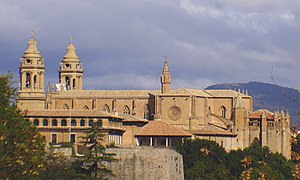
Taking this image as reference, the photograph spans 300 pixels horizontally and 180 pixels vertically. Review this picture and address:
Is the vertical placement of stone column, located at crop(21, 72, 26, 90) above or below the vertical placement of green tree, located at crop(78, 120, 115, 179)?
above

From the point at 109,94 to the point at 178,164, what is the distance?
49135mm

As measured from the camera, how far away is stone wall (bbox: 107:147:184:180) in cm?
5812

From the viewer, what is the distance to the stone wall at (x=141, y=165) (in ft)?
191

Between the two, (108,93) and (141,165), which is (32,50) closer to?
(108,93)

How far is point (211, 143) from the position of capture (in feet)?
282

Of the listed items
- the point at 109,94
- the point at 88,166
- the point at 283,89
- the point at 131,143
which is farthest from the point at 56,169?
the point at 109,94

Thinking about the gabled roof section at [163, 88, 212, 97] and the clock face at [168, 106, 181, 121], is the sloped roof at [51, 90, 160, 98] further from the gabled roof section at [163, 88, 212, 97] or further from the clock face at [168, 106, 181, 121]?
the clock face at [168, 106, 181, 121]

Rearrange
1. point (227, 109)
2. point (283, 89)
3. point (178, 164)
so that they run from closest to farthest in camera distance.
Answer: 1. point (283, 89)
2. point (178, 164)
3. point (227, 109)

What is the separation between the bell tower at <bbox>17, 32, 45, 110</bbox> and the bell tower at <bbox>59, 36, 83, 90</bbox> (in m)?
9.43

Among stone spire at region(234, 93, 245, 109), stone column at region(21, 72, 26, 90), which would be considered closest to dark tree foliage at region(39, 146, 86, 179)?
stone spire at region(234, 93, 245, 109)

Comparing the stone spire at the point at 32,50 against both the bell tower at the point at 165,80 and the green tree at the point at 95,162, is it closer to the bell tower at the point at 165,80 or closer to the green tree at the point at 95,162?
the bell tower at the point at 165,80

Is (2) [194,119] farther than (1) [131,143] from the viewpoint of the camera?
Yes

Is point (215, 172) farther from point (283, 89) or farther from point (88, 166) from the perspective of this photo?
point (283, 89)

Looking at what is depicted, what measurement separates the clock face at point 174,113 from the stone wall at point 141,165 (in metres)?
47.6
